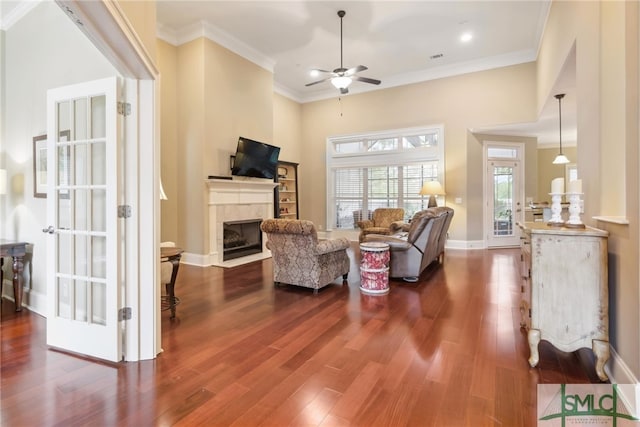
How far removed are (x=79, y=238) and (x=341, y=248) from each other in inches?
113

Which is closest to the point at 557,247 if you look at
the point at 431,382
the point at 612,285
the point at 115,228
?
the point at 612,285

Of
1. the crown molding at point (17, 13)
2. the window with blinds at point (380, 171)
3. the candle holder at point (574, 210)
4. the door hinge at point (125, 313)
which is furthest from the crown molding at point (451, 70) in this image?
the door hinge at point (125, 313)

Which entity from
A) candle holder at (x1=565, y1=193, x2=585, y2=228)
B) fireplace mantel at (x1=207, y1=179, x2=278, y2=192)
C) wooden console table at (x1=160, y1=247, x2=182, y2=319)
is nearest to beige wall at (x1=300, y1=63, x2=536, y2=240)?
fireplace mantel at (x1=207, y1=179, x2=278, y2=192)

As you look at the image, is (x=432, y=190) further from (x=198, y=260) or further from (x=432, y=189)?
(x=198, y=260)

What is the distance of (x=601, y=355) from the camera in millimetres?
2016

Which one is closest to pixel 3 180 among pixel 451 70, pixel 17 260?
pixel 17 260

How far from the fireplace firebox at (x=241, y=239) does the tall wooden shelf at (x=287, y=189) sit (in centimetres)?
162

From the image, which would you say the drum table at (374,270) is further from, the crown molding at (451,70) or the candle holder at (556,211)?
the crown molding at (451,70)

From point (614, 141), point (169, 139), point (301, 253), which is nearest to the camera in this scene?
point (614, 141)

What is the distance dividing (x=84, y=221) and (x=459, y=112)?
24.1 feet

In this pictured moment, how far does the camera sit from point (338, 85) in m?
5.26

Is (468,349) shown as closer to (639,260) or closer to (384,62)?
(639,260)

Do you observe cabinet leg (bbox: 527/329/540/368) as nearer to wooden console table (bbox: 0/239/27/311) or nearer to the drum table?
the drum table

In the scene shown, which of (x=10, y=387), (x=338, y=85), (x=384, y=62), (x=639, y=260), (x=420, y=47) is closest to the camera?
(x=639, y=260)
